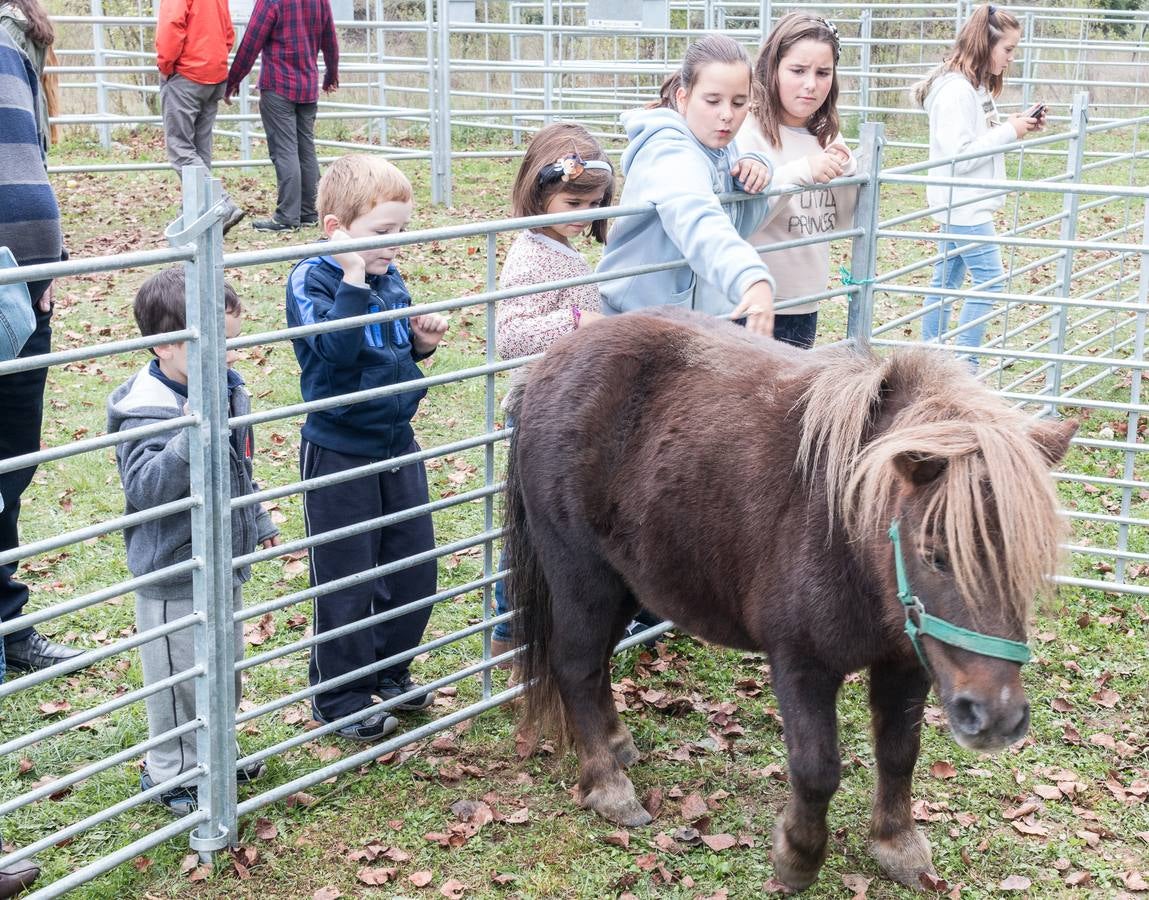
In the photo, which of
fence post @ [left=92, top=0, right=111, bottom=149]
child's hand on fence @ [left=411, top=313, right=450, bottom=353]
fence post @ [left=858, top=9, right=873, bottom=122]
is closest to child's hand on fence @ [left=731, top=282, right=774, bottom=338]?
child's hand on fence @ [left=411, top=313, right=450, bottom=353]

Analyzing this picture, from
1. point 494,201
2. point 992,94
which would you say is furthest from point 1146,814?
point 494,201

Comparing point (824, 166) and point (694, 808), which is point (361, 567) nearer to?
point (694, 808)

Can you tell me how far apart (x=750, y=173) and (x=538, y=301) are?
95 cm

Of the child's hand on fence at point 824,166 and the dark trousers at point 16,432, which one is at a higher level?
the child's hand on fence at point 824,166

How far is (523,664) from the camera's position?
4.13 m

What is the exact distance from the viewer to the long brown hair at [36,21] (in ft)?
14.6

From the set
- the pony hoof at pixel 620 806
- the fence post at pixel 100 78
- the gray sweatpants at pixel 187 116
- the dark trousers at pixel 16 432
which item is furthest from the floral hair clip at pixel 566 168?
the fence post at pixel 100 78

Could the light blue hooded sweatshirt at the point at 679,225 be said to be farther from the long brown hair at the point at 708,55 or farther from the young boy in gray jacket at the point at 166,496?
the young boy in gray jacket at the point at 166,496

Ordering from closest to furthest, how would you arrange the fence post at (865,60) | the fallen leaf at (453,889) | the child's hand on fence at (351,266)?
the fallen leaf at (453,889) → the child's hand on fence at (351,266) → the fence post at (865,60)

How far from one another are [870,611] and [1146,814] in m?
1.60

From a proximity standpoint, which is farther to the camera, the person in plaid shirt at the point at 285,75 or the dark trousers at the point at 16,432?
the person in plaid shirt at the point at 285,75

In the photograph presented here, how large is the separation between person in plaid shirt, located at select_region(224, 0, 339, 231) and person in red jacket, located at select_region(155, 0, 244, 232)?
9.7 inches

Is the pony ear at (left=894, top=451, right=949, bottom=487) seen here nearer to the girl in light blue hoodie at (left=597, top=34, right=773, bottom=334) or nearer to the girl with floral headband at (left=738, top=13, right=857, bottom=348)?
the girl in light blue hoodie at (left=597, top=34, right=773, bottom=334)

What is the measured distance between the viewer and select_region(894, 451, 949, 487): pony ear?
8.98ft
